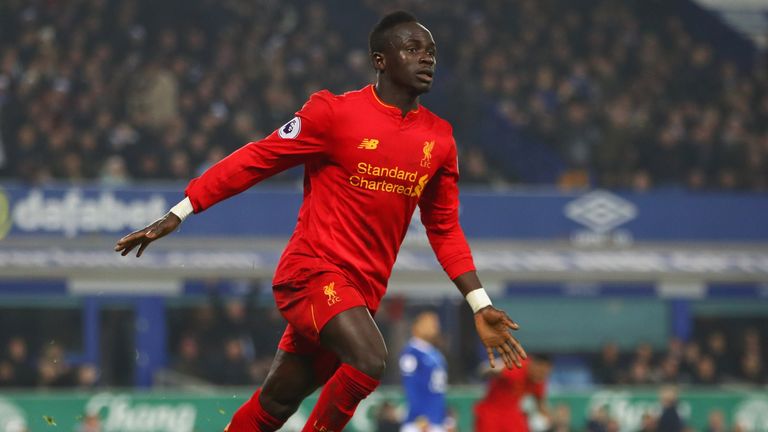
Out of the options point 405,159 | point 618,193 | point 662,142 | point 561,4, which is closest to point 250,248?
point 618,193

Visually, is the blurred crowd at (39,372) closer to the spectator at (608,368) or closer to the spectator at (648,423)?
the spectator at (648,423)

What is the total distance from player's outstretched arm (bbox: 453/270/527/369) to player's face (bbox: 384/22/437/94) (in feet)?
3.28

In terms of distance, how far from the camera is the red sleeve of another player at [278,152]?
6.01 m

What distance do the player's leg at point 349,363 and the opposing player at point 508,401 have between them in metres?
5.96

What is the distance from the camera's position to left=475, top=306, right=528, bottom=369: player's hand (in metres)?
6.08

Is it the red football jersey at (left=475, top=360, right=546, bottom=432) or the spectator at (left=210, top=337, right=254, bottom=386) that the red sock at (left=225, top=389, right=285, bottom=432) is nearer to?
the red football jersey at (left=475, top=360, right=546, bottom=432)

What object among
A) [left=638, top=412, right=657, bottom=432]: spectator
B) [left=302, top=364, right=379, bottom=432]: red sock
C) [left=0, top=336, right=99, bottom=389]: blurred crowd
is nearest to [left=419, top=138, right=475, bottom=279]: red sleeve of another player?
[left=302, top=364, right=379, bottom=432]: red sock

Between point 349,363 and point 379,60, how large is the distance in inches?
55.0

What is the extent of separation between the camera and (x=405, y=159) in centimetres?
619

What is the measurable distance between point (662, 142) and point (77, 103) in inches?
354

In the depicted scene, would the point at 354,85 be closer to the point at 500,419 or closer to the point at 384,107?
the point at 500,419

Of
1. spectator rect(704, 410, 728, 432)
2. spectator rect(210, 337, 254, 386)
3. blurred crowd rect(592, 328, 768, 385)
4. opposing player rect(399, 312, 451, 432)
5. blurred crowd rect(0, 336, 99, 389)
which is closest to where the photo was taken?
opposing player rect(399, 312, 451, 432)

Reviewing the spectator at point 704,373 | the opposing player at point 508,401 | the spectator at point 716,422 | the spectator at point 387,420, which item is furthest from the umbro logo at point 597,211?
the opposing player at point 508,401

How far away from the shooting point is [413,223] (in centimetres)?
1934
